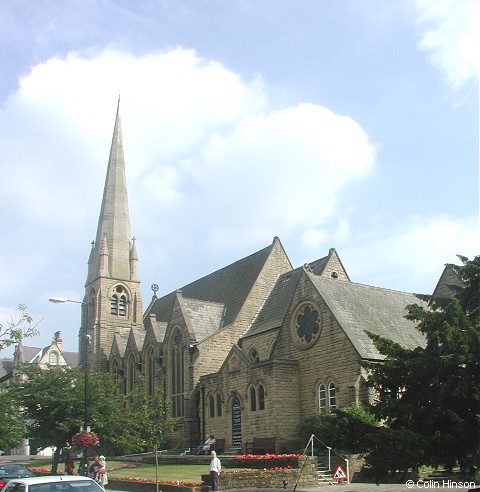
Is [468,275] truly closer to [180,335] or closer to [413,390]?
[413,390]

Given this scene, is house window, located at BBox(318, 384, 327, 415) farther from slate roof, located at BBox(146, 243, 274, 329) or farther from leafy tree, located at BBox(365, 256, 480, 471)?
leafy tree, located at BBox(365, 256, 480, 471)

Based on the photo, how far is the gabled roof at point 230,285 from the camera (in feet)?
152

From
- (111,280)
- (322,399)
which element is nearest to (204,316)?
(322,399)

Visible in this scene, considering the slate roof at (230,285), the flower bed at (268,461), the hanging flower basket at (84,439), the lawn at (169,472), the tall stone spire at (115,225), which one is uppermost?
the tall stone spire at (115,225)

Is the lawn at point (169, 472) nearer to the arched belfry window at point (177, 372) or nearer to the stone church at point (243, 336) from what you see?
the stone church at point (243, 336)

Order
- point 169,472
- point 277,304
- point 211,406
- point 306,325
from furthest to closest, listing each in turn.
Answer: point 277,304
point 211,406
point 306,325
point 169,472

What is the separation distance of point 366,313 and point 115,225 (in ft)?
117

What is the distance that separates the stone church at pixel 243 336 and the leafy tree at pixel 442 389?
12.5 feet

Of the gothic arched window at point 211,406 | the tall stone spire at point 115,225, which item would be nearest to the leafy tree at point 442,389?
the gothic arched window at point 211,406

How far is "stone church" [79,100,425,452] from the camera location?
109ft

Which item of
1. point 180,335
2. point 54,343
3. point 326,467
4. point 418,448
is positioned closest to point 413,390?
point 418,448

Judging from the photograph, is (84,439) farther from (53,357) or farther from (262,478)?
(53,357)

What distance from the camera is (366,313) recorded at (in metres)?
34.8

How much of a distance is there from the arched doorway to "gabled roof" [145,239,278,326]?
27.8 ft
